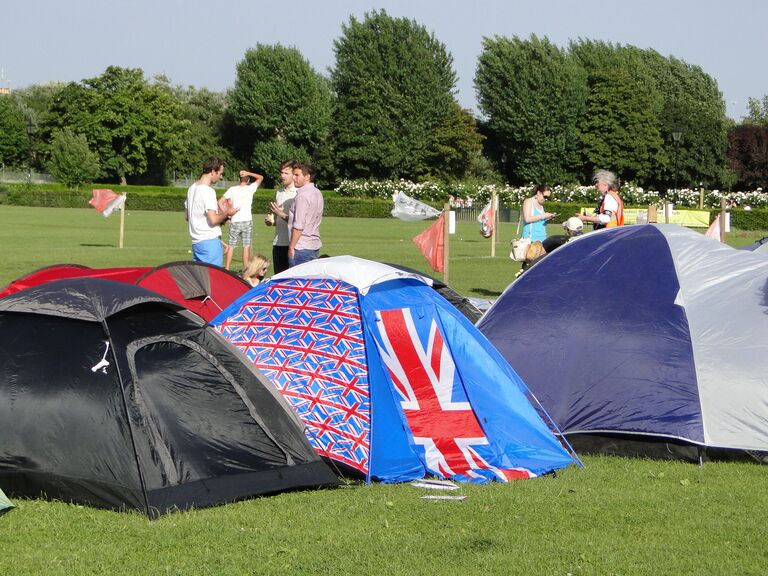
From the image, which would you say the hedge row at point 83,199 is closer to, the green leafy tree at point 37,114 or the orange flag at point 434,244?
the green leafy tree at point 37,114

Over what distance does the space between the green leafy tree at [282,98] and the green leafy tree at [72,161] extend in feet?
41.3

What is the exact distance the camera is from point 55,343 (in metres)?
6.23

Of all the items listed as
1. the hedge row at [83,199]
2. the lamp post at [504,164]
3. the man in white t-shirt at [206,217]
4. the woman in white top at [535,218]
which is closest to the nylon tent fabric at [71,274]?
the man in white t-shirt at [206,217]

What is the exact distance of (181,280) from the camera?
9742mm

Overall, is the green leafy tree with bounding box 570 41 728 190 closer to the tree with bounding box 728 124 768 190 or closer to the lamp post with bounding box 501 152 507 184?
the tree with bounding box 728 124 768 190

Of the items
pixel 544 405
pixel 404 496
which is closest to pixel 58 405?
pixel 404 496

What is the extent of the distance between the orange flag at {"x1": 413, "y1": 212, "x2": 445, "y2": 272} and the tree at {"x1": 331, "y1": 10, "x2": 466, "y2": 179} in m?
60.6

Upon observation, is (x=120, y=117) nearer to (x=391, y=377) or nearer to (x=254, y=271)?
(x=254, y=271)

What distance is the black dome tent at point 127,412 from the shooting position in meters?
5.97

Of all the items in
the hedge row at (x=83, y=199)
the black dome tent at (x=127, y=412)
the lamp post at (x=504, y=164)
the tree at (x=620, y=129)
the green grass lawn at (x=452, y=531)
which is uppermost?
the tree at (x=620, y=129)

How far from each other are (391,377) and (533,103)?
73181 millimetres

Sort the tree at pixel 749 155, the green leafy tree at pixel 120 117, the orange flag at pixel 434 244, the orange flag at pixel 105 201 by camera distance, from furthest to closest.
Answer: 1. the green leafy tree at pixel 120 117
2. the tree at pixel 749 155
3. the orange flag at pixel 105 201
4. the orange flag at pixel 434 244

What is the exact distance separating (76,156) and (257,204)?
20189 millimetres

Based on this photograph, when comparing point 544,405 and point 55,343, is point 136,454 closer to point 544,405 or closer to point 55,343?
point 55,343
